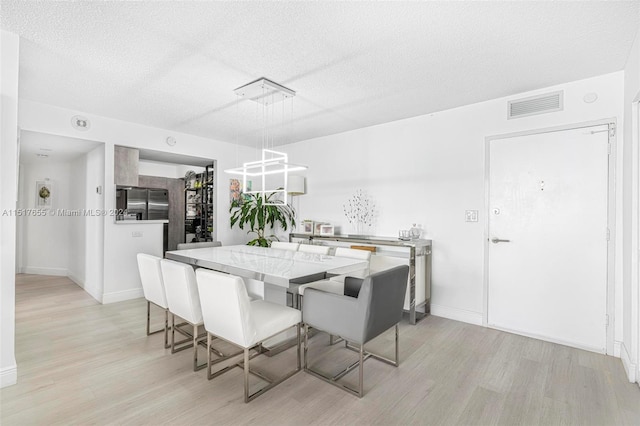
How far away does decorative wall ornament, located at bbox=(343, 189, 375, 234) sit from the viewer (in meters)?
4.52

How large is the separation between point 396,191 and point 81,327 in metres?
4.07

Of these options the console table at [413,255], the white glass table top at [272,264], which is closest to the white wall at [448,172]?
the console table at [413,255]

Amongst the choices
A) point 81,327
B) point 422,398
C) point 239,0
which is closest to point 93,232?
point 81,327

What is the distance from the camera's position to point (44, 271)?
6.20m

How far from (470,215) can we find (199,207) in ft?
17.7

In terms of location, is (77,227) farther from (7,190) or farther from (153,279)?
(7,190)

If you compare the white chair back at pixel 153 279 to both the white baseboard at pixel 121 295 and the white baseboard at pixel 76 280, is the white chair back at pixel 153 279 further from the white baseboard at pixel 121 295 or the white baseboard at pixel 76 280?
the white baseboard at pixel 76 280

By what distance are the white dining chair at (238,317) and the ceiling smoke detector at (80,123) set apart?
3193 mm

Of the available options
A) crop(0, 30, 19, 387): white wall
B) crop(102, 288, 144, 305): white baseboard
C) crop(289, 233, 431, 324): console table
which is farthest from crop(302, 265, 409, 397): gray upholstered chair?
crop(102, 288, 144, 305): white baseboard

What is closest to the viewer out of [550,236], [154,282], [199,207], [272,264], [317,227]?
[272,264]

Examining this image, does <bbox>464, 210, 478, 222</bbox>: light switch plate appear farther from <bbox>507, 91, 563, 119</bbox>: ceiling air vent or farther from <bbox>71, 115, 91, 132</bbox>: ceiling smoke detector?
<bbox>71, 115, 91, 132</bbox>: ceiling smoke detector

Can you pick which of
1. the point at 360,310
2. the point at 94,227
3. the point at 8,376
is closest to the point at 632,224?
the point at 360,310

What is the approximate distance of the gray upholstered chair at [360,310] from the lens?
207 centimetres

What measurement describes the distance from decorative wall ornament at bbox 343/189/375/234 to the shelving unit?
8.02 ft
